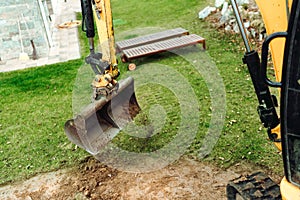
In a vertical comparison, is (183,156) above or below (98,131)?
below

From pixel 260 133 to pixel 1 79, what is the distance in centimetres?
473

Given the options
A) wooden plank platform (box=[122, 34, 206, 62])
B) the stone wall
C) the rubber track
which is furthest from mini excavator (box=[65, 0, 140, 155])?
the stone wall

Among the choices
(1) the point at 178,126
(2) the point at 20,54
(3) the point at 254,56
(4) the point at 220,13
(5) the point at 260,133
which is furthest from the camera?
(4) the point at 220,13

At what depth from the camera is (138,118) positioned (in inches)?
185

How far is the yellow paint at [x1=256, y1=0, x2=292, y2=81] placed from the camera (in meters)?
2.00

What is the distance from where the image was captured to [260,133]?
416 cm

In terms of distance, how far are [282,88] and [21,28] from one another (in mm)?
6805

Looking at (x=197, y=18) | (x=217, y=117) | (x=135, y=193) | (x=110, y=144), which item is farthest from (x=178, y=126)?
(x=197, y=18)

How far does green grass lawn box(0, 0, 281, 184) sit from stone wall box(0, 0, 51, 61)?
37.1 inches

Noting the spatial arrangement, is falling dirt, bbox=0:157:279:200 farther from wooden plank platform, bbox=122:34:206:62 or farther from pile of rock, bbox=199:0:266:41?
pile of rock, bbox=199:0:266:41

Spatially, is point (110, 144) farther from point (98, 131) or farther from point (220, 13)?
point (220, 13)

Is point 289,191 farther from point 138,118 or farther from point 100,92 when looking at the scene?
point 138,118

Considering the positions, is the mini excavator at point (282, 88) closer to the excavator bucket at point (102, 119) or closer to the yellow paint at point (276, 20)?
the yellow paint at point (276, 20)

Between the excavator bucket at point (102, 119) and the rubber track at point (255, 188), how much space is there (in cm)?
149
